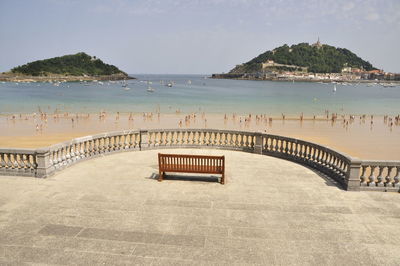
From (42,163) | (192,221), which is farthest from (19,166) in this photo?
(192,221)

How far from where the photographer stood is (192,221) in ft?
24.2

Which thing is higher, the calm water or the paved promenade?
the paved promenade

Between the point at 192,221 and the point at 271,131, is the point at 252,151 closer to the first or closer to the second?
the point at 192,221

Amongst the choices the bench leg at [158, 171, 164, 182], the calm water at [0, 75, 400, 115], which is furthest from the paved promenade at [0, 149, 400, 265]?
the calm water at [0, 75, 400, 115]

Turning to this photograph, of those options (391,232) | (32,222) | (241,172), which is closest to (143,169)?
(241,172)

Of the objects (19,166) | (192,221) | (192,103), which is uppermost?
(19,166)

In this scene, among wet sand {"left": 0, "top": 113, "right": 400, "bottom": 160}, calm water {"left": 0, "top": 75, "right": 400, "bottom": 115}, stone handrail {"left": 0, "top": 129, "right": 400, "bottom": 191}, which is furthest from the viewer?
calm water {"left": 0, "top": 75, "right": 400, "bottom": 115}

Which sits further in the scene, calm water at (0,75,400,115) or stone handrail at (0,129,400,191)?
calm water at (0,75,400,115)

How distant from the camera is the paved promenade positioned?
5945 mm

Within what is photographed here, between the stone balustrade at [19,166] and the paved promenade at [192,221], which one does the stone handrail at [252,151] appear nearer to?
the stone balustrade at [19,166]

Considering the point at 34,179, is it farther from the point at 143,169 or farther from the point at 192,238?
the point at 192,238

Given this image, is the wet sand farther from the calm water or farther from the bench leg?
the bench leg

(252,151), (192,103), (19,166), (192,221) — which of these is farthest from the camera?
(192,103)

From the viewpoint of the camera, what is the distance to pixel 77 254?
5.90 m
